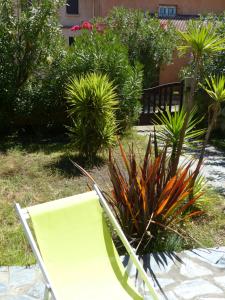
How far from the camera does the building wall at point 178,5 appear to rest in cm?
2022

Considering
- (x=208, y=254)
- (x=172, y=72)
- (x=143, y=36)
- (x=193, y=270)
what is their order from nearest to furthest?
(x=193, y=270) < (x=208, y=254) < (x=143, y=36) < (x=172, y=72)

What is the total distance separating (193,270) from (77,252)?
5.05 feet

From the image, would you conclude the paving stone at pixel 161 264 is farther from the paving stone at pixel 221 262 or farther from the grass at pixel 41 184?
the paving stone at pixel 221 262

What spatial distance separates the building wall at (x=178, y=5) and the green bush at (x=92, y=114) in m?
14.3

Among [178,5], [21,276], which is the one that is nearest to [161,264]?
[21,276]

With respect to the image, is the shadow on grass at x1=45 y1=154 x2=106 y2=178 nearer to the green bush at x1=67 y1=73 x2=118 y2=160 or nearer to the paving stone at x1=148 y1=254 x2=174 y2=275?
the green bush at x1=67 y1=73 x2=118 y2=160

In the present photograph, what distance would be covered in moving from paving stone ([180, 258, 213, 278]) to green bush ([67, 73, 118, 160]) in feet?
11.0

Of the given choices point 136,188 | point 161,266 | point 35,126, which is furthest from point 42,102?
point 161,266

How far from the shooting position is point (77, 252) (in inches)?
118

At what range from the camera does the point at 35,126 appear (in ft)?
30.7

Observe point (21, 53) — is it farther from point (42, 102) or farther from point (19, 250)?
point (19, 250)

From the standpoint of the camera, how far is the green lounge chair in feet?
9.31

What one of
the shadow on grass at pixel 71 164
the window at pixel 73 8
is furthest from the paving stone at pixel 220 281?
the window at pixel 73 8

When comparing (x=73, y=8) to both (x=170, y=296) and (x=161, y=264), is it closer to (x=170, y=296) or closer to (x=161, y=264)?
(x=161, y=264)
